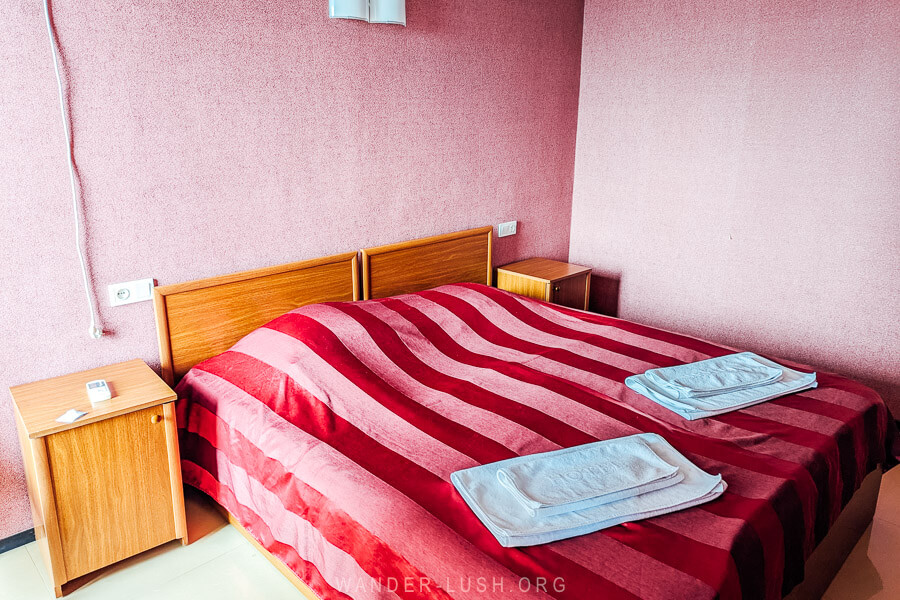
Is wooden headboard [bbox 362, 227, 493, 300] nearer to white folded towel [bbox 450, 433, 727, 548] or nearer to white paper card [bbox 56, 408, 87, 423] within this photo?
white paper card [bbox 56, 408, 87, 423]

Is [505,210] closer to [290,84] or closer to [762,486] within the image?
[290,84]

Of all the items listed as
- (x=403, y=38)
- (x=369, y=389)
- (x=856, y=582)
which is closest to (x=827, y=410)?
(x=856, y=582)

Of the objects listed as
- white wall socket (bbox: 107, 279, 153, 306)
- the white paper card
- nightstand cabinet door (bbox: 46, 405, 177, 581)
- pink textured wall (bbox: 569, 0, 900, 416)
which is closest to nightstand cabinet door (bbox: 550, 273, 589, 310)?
pink textured wall (bbox: 569, 0, 900, 416)

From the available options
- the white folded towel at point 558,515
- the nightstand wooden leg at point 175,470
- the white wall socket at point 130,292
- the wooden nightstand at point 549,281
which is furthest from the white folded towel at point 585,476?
the wooden nightstand at point 549,281

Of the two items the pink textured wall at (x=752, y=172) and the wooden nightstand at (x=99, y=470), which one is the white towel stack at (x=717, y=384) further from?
the wooden nightstand at (x=99, y=470)

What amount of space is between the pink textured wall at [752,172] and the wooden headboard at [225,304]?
1.80m

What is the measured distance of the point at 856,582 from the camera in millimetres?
1957

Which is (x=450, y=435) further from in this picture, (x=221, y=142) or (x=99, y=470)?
(x=221, y=142)

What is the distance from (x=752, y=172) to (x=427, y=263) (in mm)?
1625

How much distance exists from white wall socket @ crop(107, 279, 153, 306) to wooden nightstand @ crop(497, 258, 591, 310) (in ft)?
5.87

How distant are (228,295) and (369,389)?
701 mm

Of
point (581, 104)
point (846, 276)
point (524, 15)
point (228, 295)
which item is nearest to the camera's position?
point (228, 295)

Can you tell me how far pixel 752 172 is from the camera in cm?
309

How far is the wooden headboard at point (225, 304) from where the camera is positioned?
2.23 meters
